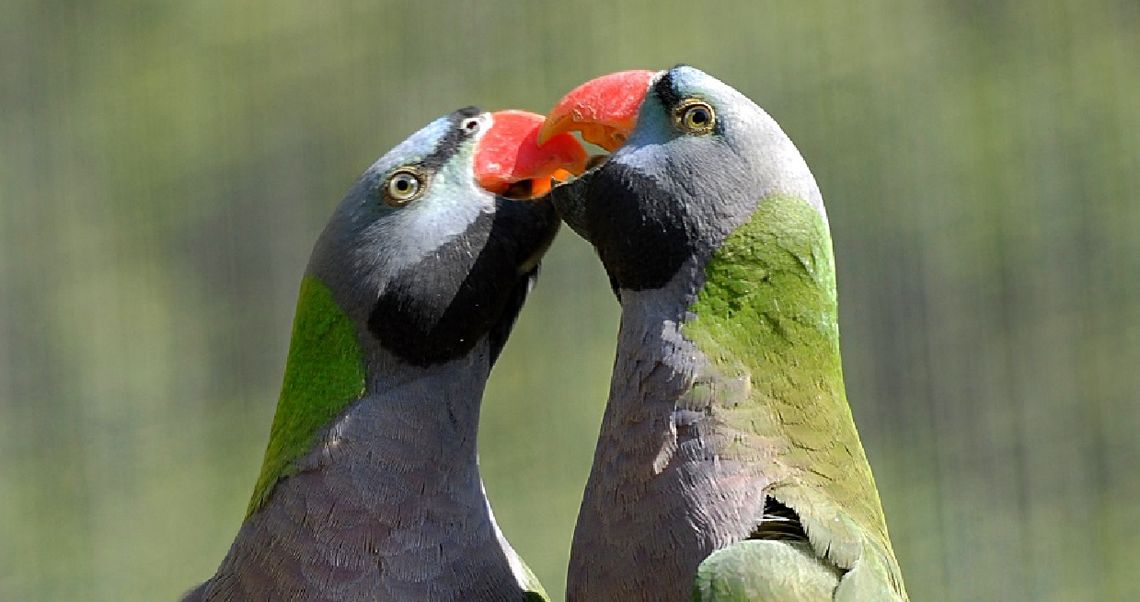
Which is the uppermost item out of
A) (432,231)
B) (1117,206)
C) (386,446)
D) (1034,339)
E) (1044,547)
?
(432,231)

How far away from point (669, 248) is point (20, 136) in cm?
547

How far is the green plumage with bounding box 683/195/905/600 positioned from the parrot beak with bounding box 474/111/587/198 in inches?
16.4

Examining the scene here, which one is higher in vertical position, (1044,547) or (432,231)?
(432,231)

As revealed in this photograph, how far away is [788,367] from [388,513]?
25.0 inches

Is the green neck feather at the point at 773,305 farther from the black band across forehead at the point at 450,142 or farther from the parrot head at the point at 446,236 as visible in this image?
the black band across forehead at the point at 450,142

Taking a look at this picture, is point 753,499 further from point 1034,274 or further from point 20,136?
point 20,136

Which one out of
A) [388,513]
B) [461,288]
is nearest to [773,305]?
[461,288]

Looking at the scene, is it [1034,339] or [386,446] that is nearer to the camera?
[386,446]

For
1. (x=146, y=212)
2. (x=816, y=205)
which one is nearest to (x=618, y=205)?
(x=816, y=205)

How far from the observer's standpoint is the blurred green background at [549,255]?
5.80 metres

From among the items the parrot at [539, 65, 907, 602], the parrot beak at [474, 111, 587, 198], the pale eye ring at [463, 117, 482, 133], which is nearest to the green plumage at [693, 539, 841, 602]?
the parrot at [539, 65, 907, 602]

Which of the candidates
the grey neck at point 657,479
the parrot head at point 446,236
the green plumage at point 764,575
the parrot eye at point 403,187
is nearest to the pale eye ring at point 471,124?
the parrot head at point 446,236

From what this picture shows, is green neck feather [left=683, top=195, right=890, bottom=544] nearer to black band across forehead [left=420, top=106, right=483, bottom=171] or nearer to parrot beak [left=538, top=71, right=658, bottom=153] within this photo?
Result: parrot beak [left=538, top=71, right=658, bottom=153]

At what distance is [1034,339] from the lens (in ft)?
19.4
